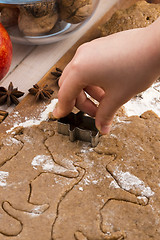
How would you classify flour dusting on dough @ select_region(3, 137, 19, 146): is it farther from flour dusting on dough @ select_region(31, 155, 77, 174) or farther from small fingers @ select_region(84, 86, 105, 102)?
small fingers @ select_region(84, 86, 105, 102)

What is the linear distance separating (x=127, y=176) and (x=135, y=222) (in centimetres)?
22

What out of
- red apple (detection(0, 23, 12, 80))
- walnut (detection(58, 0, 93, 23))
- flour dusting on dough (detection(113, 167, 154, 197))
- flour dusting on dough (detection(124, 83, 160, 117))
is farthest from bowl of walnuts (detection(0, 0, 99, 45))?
flour dusting on dough (detection(113, 167, 154, 197))

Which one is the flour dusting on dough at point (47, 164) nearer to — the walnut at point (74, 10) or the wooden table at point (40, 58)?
the wooden table at point (40, 58)

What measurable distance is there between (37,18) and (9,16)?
186 mm

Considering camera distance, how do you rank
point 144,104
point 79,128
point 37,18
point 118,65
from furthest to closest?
point 37,18, point 144,104, point 79,128, point 118,65

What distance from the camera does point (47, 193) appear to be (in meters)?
1.53

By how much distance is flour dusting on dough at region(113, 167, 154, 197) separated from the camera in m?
1.54

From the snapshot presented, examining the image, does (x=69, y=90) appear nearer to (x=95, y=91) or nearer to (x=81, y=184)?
(x=95, y=91)

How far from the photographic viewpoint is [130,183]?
1.57 m

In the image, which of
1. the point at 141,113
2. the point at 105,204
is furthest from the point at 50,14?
the point at 105,204

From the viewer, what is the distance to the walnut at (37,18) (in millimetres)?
2062

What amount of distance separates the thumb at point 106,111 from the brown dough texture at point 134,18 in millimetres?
899

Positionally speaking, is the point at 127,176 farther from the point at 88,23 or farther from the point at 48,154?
the point at 88,23

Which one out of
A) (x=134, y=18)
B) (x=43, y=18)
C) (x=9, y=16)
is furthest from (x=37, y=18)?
(x=134, y=18)
